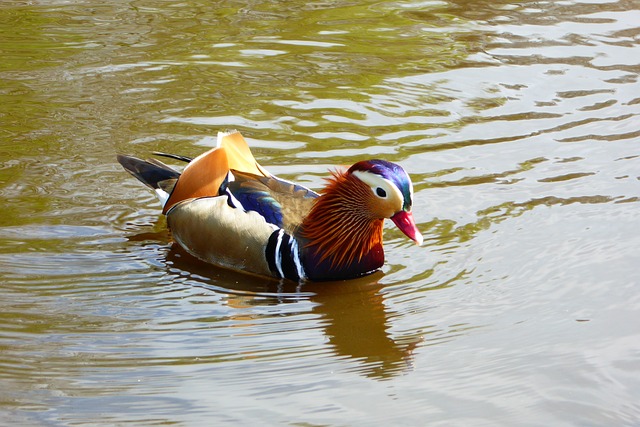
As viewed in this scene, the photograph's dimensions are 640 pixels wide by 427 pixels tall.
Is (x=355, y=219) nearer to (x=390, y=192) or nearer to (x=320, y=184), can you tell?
(x=390, y=192)

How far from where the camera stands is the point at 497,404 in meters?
5.41

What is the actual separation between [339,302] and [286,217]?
2.86 ft

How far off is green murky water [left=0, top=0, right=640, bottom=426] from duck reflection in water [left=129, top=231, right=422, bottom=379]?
23mm

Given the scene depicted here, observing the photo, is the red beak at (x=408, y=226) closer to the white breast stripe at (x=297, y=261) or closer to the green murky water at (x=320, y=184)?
the green murky water at (x=320, y=184)

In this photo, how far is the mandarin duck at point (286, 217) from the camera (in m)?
7.30

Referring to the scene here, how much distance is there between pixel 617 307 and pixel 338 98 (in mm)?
4258

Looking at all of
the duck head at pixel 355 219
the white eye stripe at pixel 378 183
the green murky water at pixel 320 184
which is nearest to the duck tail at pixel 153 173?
the green murky water at pixel 320 184

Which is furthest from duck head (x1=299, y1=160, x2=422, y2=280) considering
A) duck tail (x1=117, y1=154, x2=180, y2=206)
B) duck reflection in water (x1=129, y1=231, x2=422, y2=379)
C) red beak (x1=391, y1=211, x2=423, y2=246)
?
duck tail (x1=117, y1=154, x2=180, y2=206)

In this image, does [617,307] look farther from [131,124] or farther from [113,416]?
[131,124]

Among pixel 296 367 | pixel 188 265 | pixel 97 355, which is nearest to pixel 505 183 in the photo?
pixel 188 265

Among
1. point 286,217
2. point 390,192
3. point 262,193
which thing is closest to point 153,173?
point 262,193

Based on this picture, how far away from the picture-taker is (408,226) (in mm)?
7141

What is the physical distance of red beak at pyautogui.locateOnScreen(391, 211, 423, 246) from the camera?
7.06m

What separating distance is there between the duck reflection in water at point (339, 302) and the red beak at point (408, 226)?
37 centimetres
